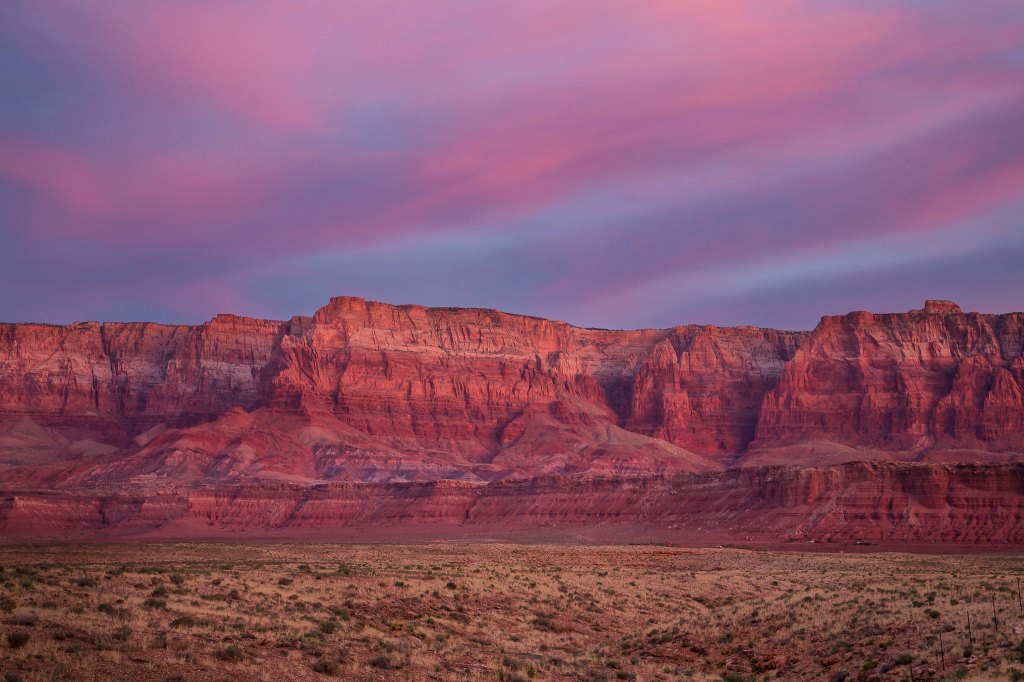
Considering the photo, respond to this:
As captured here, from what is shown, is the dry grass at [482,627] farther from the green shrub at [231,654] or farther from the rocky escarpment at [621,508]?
the rocky escarpment at [621,508]

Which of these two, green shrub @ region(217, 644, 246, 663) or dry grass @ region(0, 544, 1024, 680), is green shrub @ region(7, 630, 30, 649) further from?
green shrub @ region(217, 644, 246, 663)

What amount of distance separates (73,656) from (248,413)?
177088 millimetres

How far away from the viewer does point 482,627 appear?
1334 inches

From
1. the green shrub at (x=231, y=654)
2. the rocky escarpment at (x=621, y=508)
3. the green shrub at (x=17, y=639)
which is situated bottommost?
the green shrub at (x=231, y=654)

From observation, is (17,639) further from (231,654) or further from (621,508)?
(621,508)

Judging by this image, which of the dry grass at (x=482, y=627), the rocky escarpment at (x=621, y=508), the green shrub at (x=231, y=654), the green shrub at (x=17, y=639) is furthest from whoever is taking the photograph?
the rocky escarpment at (x=621, y=508)

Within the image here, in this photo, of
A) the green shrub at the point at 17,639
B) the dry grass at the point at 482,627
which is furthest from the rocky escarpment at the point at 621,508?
the green shrub at the point at 17,639

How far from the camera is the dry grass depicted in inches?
912

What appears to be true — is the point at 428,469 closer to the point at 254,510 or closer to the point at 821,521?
the point at 254,510

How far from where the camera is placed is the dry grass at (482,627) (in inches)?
912

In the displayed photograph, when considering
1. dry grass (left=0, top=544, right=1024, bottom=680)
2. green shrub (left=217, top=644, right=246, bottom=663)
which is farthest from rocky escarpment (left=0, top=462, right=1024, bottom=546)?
green shrub (left=217, top=644, right=246, bottom=663)

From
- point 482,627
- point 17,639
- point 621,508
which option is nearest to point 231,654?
point 17,639

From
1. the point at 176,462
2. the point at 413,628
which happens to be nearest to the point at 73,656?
the point at 413,628

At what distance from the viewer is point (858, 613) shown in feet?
107
